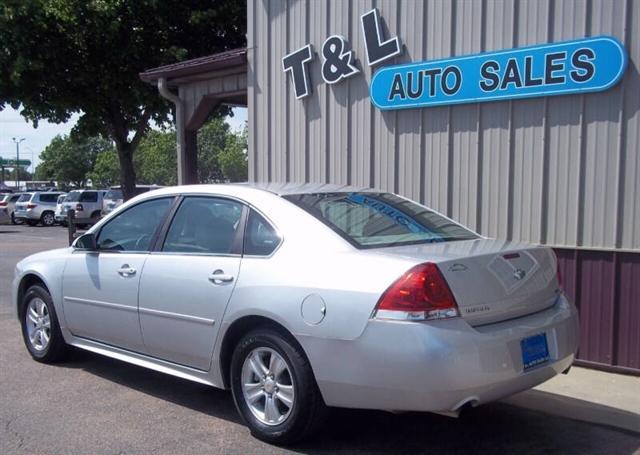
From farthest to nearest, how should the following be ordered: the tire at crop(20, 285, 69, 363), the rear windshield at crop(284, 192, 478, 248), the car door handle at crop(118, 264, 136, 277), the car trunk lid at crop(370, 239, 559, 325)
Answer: the tire at crop(20, 285, 69, 363), the car door handle at crop(118, 264, 136, 277), the rear windshield at crop(284, 192, 478, 248), the car trunk lid at crop(370, 239, 559, 325)

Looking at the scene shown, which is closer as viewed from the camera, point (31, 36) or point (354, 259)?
point (354, 259)

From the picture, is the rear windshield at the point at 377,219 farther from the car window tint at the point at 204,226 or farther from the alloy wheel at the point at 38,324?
the alloy wheel at the point at 38,324

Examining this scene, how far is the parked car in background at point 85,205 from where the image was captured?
28688 millimetres

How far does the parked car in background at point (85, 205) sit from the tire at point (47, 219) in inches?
61.6

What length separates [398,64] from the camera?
7.13 meters

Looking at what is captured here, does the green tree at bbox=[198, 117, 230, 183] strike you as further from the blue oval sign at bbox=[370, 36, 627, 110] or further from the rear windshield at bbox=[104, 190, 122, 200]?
the blue oval sign at bbox=[370, 36, 627, 110]

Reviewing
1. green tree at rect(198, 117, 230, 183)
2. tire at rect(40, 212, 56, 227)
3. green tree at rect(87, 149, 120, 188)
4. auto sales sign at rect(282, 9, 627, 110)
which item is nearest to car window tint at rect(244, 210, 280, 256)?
auto sales sign at rect(282, 9, 627, 110)

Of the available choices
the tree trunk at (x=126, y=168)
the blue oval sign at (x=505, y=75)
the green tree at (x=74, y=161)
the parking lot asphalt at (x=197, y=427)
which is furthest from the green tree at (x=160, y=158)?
the parking lot asphalt at (x=197, y=427)

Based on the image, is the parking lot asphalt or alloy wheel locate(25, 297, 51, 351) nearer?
the parking lot asphalt

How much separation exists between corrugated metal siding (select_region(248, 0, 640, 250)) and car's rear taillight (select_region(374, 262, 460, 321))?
2719mm

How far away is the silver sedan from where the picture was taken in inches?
145

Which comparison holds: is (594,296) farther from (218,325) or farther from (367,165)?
(218,325)

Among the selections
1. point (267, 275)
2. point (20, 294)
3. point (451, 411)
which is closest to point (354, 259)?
point (267, 275)

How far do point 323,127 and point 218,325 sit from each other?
13.0 feet
